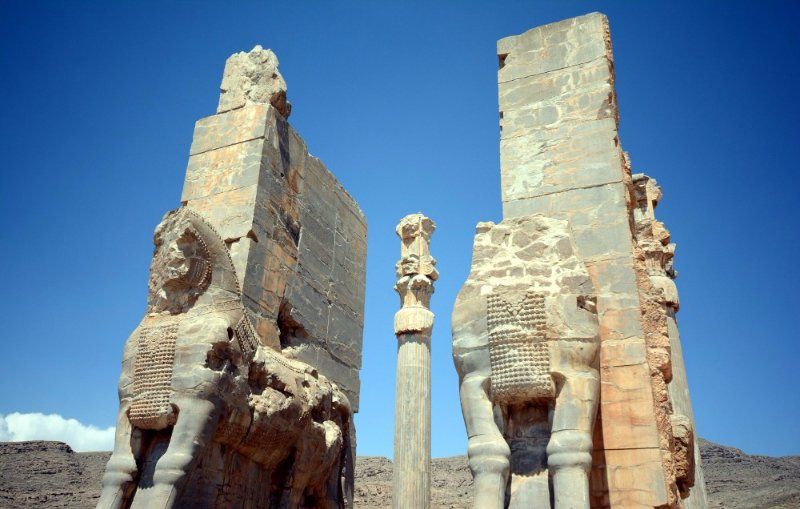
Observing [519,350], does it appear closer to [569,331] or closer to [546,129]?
[569,331]

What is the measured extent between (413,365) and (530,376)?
4.42 m

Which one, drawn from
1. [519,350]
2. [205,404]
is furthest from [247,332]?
[519,350]

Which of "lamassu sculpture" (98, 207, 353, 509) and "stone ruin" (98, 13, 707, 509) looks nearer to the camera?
"stone ruin" (98, 13, 707, 509)

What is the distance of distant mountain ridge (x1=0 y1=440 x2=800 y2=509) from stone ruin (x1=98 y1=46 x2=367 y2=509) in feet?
36.2

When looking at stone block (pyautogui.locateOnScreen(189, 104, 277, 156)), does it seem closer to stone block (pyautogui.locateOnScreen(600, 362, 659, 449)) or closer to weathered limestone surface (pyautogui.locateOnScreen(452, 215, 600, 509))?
weathered limestone surface (pyautogui.locateOnScreen(452, 215, 600, 509))

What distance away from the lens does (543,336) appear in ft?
13.3

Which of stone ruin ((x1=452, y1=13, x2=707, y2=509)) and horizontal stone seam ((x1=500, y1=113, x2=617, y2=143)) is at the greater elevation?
horizontal stone seam ((x1=500, y1=113, x2=617, y2=143))

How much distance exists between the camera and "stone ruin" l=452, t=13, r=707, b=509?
3953 mm

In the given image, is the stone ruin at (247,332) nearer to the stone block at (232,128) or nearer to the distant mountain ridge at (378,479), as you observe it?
the stone block at (232,128)

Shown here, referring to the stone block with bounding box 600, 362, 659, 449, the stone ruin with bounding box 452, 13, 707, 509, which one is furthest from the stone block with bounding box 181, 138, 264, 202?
→ the stone block with bounding box 600, 362, 659, 449

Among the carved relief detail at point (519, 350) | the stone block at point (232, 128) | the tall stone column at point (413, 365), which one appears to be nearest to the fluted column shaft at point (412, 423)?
the tall stone column at point (413, 365)

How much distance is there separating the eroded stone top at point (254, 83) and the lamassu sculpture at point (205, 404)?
2.45 meters

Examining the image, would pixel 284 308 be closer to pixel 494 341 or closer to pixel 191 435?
pixel 191 435

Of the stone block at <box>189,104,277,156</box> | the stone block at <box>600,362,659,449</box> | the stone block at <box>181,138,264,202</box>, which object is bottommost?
the stone block at <box>600,362,659,449</box>
